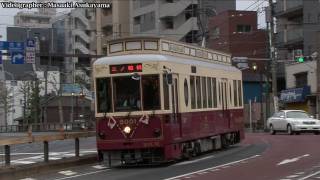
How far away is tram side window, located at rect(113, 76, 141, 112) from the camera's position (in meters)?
19.8

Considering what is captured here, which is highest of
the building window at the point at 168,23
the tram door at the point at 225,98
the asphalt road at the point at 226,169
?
the building window at the point at 168,23

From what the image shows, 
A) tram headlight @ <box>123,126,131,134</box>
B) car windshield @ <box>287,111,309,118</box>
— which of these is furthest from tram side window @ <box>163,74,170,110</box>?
car windshield @ <box>287,111,309,118</box>

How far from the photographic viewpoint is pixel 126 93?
65.5 feet

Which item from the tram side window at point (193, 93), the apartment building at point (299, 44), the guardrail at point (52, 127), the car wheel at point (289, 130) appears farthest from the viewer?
the guardrail at point (52, 127)

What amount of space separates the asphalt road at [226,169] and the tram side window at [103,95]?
181 centimetres

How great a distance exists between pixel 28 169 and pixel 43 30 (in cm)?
7541

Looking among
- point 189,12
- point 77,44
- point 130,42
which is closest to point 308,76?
point 189,12

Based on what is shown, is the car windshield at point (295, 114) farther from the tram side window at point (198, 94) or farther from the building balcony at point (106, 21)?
the building balcony at point (106, 21)

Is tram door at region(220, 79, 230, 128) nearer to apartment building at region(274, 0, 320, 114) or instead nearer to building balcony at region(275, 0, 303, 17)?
apartment building at region(274, 0, 320, 114)

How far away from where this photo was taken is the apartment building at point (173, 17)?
268 feet

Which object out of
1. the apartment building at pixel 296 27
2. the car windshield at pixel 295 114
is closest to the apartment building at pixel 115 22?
the apartment building at pixel 296 27

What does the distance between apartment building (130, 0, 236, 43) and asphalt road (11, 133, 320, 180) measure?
5748 centimetres

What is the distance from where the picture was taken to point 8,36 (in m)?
65.2

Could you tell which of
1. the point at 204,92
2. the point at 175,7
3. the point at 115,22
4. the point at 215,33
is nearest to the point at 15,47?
the point at 204,92
